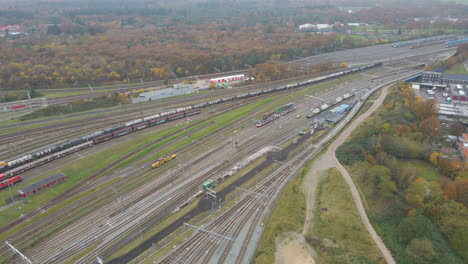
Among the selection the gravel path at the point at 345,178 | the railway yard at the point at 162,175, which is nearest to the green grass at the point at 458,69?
the railway yard at the point at 162,175

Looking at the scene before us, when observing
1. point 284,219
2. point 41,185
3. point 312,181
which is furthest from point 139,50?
point 284,219

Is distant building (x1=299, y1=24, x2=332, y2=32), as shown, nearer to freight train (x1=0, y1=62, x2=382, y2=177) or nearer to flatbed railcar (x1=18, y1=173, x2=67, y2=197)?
freight train (x1=0, y1=62, x2=382, y2=177)

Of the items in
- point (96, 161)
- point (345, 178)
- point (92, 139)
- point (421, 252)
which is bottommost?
point (421, 252)

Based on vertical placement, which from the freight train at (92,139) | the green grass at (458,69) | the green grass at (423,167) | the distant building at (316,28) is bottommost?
the green grass at (423,167)

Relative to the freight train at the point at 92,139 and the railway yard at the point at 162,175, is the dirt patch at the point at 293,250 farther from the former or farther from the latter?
the freight train at the point at 92,139

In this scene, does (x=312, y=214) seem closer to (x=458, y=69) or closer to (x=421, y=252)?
(x=421, y=252)
